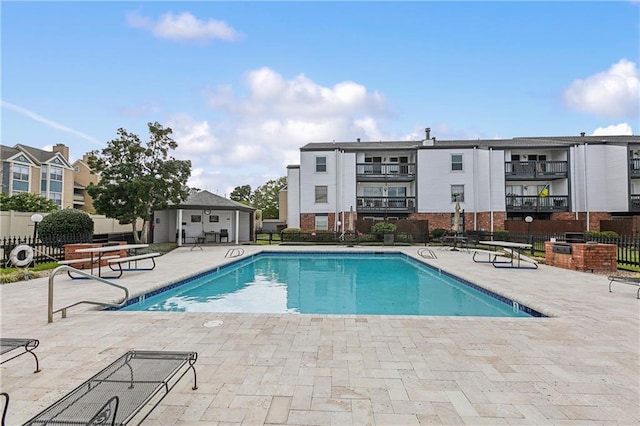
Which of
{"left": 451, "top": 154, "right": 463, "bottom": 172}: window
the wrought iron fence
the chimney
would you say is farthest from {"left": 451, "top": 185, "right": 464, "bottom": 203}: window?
the chimney

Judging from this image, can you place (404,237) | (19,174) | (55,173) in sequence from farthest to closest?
(55,173) → (19,174) → (404,237)

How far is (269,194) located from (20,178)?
27869 millimetres

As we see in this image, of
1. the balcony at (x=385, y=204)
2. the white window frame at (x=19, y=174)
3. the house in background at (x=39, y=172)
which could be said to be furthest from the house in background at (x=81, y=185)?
the balcony at (x=385, y=204)

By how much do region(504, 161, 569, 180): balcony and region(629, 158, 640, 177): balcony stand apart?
4326 mm

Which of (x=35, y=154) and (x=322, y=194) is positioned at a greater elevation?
(x=35, y=154)

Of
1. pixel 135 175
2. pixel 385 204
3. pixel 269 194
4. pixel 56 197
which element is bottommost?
pixel 385 204

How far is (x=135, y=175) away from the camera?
1830 cm

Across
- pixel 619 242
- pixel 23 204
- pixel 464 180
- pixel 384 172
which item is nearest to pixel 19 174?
pixel 23 204

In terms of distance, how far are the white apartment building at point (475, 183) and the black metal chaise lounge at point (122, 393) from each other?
23.0m

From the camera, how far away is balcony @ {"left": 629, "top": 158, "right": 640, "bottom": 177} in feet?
81.1

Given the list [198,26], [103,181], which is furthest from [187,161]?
[198,26]

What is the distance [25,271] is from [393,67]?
16081mm

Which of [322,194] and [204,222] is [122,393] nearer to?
[204,222]

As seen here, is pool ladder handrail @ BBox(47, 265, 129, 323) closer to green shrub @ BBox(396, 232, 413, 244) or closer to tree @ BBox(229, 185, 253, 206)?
green shrub @ BBox(396, 232, 413, 244)
